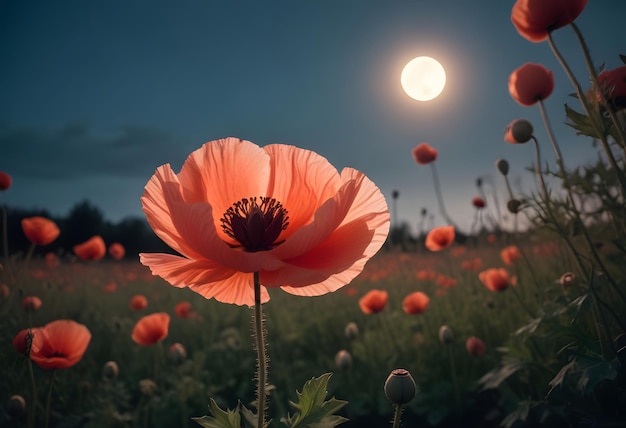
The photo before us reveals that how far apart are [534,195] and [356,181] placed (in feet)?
3.68

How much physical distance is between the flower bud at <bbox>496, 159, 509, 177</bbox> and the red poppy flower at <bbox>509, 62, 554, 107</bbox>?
1.26ft

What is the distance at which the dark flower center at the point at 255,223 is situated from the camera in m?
0.95

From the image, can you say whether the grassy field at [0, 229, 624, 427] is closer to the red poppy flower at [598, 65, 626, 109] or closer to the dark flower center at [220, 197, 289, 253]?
the red poppy flower at [598, 65, 626, 109]

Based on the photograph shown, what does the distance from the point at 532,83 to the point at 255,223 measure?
1697 mm

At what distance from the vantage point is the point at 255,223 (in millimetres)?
938

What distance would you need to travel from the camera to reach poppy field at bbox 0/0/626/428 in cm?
89

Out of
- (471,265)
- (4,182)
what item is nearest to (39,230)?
(4,182)

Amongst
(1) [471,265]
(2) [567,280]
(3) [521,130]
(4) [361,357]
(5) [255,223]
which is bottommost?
(4) [361,357]

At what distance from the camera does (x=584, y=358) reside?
54.7 inches

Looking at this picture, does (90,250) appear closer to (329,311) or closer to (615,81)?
(329,311)

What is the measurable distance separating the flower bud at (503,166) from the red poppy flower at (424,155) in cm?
145

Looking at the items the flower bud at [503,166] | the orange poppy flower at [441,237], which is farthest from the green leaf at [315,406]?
the orange poppy flower at [441,237]

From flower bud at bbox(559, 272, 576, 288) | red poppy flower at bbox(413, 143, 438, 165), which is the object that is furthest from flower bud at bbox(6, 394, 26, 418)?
red poppy flower at bbox(413, 143, 438, 165)

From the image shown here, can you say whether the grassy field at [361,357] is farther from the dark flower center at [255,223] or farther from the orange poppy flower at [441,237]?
the dark flower center at [255,223]
